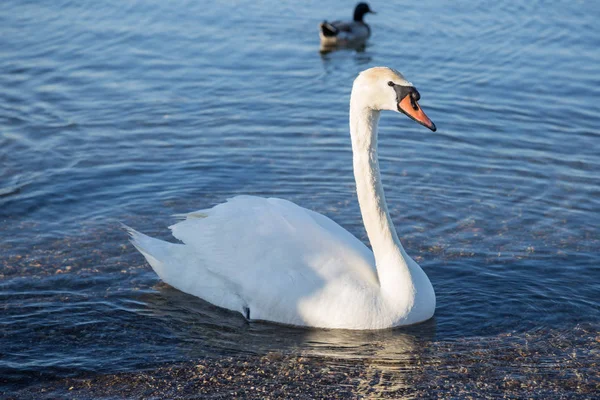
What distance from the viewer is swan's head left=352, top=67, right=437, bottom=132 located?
7043 mm

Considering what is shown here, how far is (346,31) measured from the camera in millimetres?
17562

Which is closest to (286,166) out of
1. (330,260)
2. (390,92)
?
(330,260)

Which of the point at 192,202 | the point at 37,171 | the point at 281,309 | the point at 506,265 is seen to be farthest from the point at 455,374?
the point at 37,171

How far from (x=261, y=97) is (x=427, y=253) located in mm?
5469

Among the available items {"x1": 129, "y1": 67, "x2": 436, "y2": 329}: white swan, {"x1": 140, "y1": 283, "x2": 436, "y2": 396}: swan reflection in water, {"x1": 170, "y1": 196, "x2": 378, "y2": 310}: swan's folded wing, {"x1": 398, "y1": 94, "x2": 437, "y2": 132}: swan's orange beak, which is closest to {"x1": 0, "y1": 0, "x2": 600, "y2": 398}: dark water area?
{"x1": 140, "y1": 283, "x2": 436, "y2": 396}: swan reflection in water

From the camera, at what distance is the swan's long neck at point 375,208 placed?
7273 mm

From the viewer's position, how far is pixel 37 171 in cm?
1091

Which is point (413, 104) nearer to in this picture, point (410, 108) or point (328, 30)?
point (410, 108)

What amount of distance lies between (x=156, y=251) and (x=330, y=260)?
1.66 metres

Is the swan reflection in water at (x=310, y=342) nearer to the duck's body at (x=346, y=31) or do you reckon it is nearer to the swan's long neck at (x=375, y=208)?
the swan's long neck at (x=375, y=208)

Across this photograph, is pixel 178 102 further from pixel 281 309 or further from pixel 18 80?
pixel 281 309

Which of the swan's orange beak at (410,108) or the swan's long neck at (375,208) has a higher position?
the swan's orange beak at (410,108)

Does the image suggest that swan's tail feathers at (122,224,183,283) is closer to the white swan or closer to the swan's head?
the white swan

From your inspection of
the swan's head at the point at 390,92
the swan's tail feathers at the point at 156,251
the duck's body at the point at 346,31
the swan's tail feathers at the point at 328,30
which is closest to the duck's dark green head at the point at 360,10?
the duck's body at the point at 346,31
